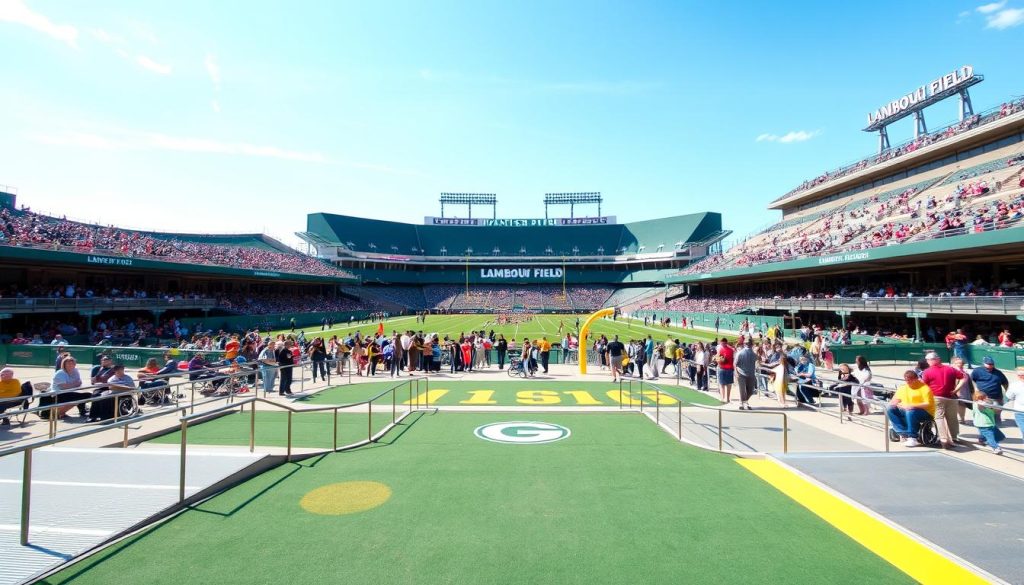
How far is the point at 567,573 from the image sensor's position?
4168mm

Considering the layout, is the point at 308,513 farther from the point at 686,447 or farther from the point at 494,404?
the point at 494,404

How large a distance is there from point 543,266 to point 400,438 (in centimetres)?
8255

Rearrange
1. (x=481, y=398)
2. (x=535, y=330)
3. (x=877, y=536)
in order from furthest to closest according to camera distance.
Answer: (x=535, y=330) < (x=481, y=398) < (x=877, y=536)

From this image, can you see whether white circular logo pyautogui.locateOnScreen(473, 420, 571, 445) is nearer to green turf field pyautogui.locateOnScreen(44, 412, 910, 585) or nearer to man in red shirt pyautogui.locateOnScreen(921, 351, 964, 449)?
green turf field pyautogui.locateOnScreen(44, 412, 910, 585)

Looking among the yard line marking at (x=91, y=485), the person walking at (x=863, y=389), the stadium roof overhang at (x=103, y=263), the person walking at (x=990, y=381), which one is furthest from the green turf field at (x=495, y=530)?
the stadium roof overhang at (x=103, y=263)

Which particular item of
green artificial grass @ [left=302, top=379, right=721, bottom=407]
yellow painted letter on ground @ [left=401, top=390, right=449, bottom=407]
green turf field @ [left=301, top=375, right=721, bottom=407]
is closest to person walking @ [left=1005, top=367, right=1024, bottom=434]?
green artificial grass @ [left=302, top=379, right=721, bottom=407]

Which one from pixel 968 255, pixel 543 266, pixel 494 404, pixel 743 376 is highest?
pixel 543 266

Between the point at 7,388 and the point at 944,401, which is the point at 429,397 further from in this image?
the point at 944,401

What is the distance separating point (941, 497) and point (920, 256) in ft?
104

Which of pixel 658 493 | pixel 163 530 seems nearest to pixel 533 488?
pixel 658 493

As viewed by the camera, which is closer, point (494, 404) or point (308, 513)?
point (308, 513)

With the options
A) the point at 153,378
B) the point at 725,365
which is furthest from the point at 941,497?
the point at 153,378

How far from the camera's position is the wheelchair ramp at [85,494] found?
13.8ft

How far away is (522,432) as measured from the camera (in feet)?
30.1
